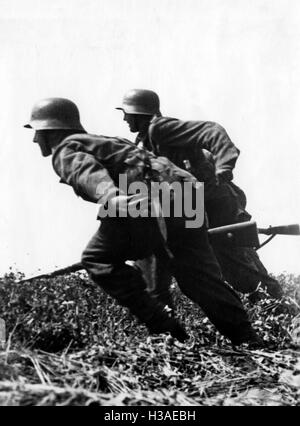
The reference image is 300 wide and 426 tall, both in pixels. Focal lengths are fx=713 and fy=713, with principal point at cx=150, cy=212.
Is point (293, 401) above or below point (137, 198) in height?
below

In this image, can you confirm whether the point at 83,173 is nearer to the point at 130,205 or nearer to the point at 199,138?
the point at 130,205

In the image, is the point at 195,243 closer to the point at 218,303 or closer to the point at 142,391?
the point at 218,303

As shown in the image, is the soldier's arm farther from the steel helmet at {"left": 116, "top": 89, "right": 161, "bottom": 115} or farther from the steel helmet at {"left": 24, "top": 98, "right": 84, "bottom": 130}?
the steel helmet at {"left": 24, "top": 98, "right": 84, "bottom": 130}

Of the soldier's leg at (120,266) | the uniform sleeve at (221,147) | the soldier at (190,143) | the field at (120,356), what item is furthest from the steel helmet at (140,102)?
the field at (120,356)

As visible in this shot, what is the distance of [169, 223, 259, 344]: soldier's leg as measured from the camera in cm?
481

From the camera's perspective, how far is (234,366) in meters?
4.55

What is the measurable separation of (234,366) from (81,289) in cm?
142

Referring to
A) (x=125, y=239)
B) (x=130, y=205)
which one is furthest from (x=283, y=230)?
(x=130, y=205)

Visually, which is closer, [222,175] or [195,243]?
[195,243]

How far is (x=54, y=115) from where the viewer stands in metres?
4.88

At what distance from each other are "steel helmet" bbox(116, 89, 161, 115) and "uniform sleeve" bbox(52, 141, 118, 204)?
2.85 feet

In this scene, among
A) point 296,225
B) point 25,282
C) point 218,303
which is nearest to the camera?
point 218,303

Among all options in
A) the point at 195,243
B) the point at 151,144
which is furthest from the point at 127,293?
the point at 151,144

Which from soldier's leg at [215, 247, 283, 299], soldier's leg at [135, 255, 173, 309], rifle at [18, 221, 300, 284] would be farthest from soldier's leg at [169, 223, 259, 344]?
soldier's leg at [215, 247, 283, 299]
